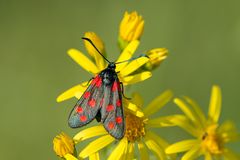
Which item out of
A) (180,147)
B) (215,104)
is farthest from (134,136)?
(215,104)

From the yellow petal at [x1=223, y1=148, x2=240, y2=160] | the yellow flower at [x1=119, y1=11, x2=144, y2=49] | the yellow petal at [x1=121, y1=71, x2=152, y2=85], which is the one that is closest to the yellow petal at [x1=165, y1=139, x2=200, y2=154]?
the yellow petal at [x1=223, y1=148, x2=240, y2=160]

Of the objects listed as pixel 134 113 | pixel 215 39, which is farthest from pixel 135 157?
pixel 215 39

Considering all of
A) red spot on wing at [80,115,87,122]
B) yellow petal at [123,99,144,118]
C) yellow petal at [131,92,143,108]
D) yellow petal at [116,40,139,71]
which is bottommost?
yellow petal at [123,99,144,118]

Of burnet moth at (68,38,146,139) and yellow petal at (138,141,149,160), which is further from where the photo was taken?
yellow petal at (138,141,149,160)

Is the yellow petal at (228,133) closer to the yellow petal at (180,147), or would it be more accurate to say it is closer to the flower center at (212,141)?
→ the flower center at (212,141)

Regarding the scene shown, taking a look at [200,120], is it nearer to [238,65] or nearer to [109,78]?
[109,78]

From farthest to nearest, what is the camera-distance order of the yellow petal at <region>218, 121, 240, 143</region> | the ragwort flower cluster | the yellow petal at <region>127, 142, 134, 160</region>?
1. the yellow petal at <region>218, 121, 240, 143</region>
2. the ragwort flower cluster
3. the yellow petal at <region>127, 142, 134, 160</region>

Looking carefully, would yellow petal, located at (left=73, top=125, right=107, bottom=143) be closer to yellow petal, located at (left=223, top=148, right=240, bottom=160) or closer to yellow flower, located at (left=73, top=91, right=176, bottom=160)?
yellow flower, located at (left=73, top=91, right=176, bottom=160)
